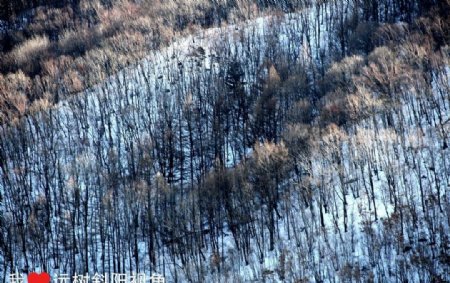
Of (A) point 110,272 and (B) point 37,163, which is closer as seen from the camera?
(A) point 110,272

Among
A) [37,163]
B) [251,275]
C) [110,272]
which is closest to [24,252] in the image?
[110,272]

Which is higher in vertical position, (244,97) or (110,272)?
(244,97)

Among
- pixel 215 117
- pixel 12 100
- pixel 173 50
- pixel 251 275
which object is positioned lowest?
pixel 251 275

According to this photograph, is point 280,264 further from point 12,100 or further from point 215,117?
point 12,100

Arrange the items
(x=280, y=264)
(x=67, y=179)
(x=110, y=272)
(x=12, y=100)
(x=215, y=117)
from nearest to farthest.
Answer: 1. (x=280, y=264)
2. (x=110, y=272)
3. (x=67, y=179)
4. (x=215, y=117)
5. (x=12, y=100)

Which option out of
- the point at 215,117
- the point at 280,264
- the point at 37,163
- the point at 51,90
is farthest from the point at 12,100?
the point at 280,264

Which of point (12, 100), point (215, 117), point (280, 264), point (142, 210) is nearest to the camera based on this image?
point (280, 264)

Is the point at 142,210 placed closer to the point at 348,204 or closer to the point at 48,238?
the point at 48,238
